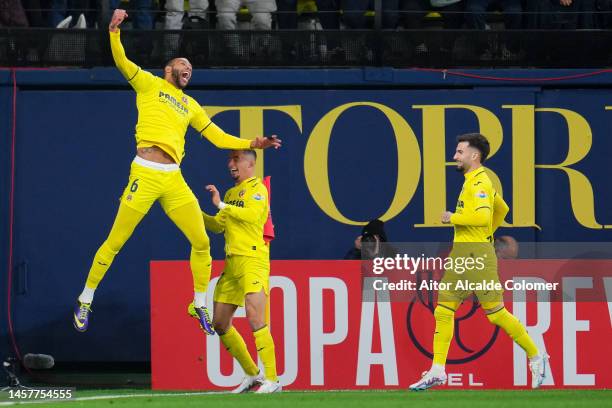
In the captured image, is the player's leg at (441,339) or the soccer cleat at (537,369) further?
the soccer cleat at (537,369)

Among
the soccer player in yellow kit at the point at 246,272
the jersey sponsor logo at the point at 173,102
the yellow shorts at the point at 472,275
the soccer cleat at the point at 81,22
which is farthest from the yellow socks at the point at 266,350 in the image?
the soccer cleat at the point at 81,22

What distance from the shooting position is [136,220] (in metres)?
11.3

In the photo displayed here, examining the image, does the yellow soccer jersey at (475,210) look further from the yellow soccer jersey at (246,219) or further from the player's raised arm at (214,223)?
the player's raised arm at (214,223)

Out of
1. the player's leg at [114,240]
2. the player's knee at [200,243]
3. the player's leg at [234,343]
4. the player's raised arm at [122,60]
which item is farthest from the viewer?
the player's leg at [234,343]

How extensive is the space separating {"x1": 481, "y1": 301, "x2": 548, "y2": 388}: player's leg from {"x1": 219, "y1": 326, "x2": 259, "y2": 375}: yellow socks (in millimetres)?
2081

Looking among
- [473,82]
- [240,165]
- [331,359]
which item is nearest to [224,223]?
[240,165]

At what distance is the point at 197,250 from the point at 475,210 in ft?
7.77

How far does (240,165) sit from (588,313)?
3.53 metres

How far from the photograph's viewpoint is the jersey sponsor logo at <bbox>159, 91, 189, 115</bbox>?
11203 mm

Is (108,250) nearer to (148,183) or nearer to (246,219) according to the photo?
(148,183)

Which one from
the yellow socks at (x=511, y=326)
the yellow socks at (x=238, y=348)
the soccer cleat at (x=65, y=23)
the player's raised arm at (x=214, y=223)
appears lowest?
the yellow socks at (x=238, y=348)

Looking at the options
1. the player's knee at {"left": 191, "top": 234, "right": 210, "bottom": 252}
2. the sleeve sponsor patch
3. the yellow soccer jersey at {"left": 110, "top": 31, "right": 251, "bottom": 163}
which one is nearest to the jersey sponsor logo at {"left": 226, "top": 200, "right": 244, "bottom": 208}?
the player's knee at {"left": 191, "top": 234, "right": 210, "bottom": 252}

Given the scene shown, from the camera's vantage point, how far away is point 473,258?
11328mm

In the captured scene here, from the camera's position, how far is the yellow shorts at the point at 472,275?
11219 mm
